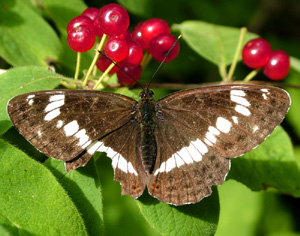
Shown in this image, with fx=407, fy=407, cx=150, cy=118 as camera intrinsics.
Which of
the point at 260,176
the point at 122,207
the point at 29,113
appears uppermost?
the point at 29,113

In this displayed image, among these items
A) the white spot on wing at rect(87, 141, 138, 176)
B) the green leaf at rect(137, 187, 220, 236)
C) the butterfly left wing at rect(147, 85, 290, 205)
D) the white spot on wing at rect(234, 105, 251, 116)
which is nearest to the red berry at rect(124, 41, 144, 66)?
the butterfly left wing at rect(147, 85, 290, 205)

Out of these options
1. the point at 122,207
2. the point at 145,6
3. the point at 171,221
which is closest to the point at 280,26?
the point at 145,6

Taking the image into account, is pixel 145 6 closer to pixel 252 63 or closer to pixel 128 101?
pixel 252 63

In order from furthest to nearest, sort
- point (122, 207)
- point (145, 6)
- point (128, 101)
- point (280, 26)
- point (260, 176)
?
point (280, 26)
point (122, 207)
point (145, 6)
point (260, 176)
point (128, 101)

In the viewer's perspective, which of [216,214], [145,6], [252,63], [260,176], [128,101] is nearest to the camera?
[216,214]

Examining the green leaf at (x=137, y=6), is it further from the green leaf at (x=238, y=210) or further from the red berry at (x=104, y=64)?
the green leaf at (x=238, y=210)

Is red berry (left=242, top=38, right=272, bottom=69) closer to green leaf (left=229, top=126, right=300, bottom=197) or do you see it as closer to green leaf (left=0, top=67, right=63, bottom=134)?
green leaf (left=229, top=126, right=300, bottom=197)

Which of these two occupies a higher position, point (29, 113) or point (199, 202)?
point (29, 113)

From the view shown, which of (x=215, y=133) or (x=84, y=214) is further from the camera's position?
(x=215, y=133)
